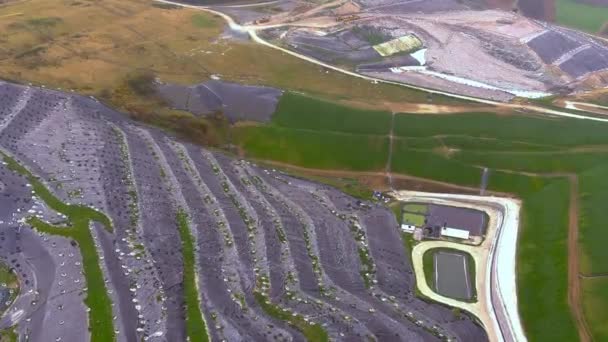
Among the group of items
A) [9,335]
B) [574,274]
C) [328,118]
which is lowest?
[9,335]

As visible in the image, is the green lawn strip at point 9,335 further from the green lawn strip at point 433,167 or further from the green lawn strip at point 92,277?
the green lawn strip at point 433,167

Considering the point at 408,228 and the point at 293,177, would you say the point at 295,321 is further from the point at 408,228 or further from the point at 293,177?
the point at 293,177

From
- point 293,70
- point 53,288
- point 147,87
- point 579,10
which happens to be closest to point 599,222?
point 293,70

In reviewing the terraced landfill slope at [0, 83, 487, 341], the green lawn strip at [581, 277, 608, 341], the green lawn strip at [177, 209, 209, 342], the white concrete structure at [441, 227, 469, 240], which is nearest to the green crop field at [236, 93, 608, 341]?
the white concrete structure at [441, 227, 469, 240]

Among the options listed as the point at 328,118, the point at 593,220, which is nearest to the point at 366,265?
the point at 593,220

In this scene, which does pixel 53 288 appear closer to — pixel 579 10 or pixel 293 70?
pixel 293 70

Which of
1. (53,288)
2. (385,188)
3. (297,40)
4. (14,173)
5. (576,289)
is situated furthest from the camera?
(297,40)

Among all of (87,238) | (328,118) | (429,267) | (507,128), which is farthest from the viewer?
(328,118)
